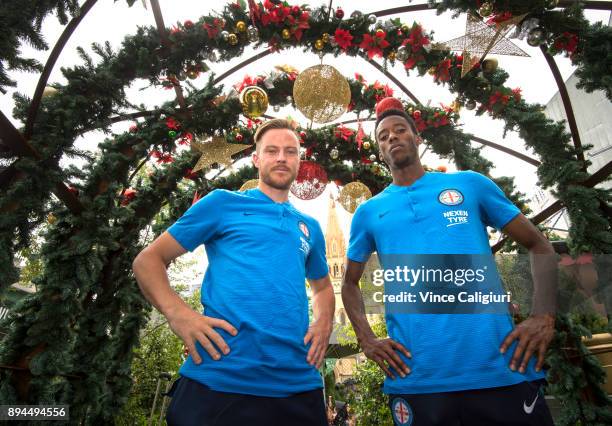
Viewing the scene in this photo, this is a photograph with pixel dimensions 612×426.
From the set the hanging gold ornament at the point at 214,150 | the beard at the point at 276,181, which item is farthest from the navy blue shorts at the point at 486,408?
the hanging gold ornament at the point at 214,150

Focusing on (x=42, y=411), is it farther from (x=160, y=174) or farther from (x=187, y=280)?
(x=187, y=280)

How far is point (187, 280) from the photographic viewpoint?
811 inches

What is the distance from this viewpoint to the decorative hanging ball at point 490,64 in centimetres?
475

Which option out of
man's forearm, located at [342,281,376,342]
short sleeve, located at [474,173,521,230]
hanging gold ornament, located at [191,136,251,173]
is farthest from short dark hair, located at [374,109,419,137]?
hanging gold ornament, located at [191,136,251,173]

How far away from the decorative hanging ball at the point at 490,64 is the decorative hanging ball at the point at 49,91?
203 inches

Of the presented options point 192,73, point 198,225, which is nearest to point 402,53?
point 192,73

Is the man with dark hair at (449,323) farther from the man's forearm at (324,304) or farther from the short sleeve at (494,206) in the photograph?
the man's forearm at (324,304)

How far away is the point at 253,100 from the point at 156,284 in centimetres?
367

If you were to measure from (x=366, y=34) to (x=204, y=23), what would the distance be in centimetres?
205

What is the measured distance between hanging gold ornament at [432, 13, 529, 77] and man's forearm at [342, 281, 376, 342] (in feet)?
11.1

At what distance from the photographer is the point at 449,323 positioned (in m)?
1.81

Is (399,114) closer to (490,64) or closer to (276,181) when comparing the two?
(276,181)

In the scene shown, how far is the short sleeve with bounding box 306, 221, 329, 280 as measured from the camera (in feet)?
7.93

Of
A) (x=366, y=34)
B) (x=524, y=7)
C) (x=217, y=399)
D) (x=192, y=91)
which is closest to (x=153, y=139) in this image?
(x=192, y=91)
